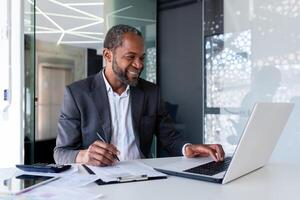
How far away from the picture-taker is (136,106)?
1780 millimetres

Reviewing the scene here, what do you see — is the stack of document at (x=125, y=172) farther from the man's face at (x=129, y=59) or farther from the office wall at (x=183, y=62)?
the office wall at (x=183, y=62)

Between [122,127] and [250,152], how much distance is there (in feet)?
2.61

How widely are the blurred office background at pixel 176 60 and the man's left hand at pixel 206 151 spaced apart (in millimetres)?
1143

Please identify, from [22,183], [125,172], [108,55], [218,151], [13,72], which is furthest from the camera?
[13,72]

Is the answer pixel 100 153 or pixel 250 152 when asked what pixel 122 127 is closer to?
pixel 100 153

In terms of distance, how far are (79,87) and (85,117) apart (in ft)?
0.54

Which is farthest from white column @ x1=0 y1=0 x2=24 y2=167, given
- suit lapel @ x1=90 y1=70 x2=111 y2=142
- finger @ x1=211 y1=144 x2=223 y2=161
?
finger @ x1=211 y1=144 x2=223 y2=161

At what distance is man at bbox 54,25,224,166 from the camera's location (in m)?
1.63

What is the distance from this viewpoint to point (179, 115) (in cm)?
339

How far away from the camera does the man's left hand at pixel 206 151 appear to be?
1.40 meters

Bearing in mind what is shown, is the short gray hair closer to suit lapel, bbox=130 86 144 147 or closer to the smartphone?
suit lapel, bbox=130 86 144 147

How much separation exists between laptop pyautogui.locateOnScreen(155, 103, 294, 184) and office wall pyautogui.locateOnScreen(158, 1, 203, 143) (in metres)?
1.93

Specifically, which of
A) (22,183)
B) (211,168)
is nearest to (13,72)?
(22,183)

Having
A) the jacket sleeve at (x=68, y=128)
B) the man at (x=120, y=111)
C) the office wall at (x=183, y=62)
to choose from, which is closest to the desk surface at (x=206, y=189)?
the man at (x=120, y=111)
